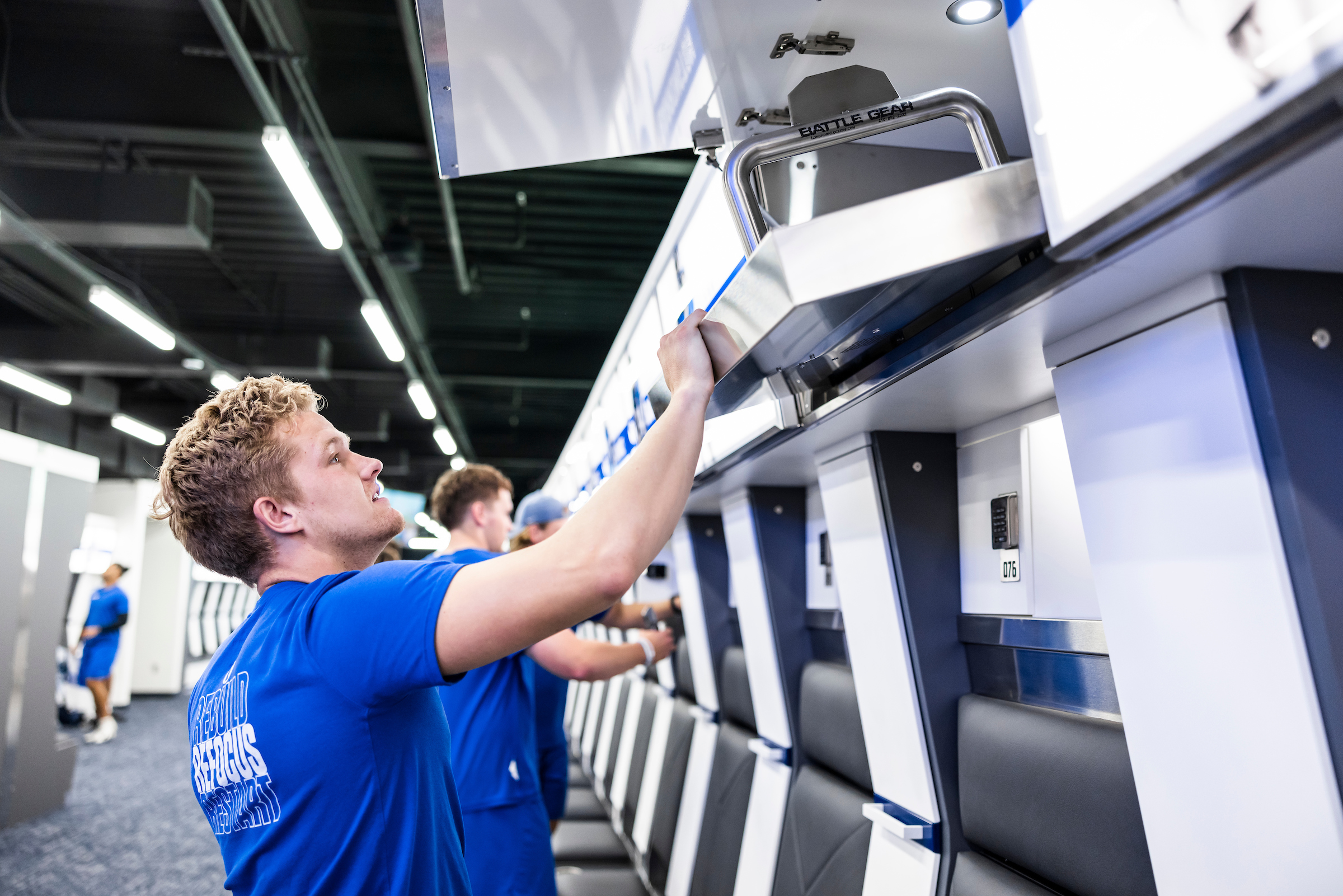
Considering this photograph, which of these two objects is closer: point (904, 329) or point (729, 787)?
point (904, 329)

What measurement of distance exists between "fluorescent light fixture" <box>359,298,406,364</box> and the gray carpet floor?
3.96 metres

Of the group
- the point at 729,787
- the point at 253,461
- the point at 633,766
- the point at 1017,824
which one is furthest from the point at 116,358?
the point at 1017,824

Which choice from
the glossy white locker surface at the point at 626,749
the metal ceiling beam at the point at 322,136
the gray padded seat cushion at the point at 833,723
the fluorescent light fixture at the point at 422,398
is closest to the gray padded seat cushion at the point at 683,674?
the glossy white locker surface at the point at 626,749

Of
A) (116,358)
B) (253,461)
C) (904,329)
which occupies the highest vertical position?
(116,358)

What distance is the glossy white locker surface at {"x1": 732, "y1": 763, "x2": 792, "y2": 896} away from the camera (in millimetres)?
2541

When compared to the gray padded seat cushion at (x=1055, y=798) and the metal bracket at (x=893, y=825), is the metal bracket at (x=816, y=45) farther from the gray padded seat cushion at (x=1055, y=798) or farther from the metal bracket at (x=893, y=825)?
the metal bracket at (x=893, y=825)

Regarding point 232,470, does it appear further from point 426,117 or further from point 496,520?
point 426,117

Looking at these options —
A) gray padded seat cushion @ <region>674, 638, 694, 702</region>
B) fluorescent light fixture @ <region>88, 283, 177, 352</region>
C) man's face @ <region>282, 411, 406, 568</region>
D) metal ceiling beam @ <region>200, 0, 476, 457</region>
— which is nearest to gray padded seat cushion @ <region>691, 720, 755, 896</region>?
gray padded seat cushion @ <region>674, 638, 694, 702</region>

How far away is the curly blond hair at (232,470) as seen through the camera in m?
1.35

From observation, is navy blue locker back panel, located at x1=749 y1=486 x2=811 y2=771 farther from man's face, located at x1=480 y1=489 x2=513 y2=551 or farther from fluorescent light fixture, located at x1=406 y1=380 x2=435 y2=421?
fluorescent light fixture, located at x1=406 y1=380 x2=435 y2=421

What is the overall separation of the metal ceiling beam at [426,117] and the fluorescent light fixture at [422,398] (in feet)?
4.27

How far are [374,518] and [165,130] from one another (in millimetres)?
4977

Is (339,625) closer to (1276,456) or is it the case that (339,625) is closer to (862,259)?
(862,259)

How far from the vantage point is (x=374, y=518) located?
1.43 meters
